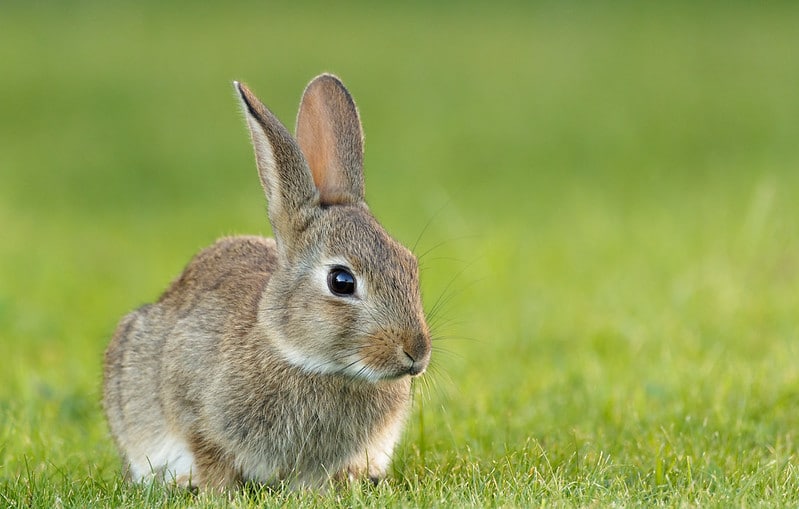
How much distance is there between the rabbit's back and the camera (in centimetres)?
508

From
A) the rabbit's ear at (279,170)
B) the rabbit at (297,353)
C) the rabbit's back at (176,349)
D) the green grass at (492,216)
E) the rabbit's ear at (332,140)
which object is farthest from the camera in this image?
the green grass at (492,216)

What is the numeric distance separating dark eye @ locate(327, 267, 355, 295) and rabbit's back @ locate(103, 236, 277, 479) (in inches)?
19.0

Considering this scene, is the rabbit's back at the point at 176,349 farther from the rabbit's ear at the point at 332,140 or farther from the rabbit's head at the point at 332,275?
the rabbit's ear at the point at 332,140

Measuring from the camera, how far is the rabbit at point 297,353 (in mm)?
4633

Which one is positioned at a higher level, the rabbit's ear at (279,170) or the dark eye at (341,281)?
the rabbit's ear at (279,170)

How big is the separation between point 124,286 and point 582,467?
23.4 feet

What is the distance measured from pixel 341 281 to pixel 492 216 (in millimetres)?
8590

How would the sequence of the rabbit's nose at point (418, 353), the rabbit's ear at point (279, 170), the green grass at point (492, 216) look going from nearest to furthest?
1. the rabbit's nose at point (418, 353)
2. the rabbit's ear at point (279, 170)
3. the green grass at point (492, 216)

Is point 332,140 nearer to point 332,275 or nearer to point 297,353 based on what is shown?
point 332,275

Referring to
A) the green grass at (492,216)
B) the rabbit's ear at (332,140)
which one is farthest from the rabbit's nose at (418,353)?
the rabbit's ear at (332,140)

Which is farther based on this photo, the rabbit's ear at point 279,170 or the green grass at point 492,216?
the green grass at point 492,216

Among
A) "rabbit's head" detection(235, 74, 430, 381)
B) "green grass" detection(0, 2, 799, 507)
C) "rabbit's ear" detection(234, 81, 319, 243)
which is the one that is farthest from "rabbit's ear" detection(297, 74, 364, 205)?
"green grass" detection(0, 2, 799, 507)

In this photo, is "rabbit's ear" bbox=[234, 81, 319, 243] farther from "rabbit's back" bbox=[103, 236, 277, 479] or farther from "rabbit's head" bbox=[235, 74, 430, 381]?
"rabbit's back" bbox=[103, 236, 277, 479]

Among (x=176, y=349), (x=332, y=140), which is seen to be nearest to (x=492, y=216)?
(x=332, y=140)
